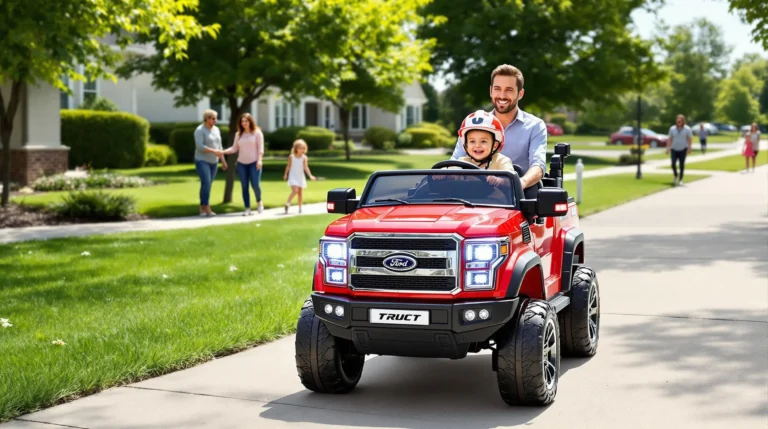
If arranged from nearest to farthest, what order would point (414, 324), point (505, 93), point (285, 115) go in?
point (414, 324), point (505, 93), point (285, 115)

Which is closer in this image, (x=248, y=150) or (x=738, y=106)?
(x=248, y=150)

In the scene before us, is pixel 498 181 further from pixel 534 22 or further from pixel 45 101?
pixel 534 22

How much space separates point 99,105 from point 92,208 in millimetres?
19164

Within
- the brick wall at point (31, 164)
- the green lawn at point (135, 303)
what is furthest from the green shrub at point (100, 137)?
the green lawn at point (135, 303)

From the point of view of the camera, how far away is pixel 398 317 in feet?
19.5

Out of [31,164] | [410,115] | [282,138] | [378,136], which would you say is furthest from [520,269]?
[410,115]

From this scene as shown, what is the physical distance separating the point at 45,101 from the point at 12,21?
1391 centimetres

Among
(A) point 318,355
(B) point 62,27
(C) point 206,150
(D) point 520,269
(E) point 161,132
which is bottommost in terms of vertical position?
(A) point 318,355

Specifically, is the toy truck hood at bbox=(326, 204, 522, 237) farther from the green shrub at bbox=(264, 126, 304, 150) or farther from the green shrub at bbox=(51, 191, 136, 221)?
the green shrub at bbox=(264, 126, 304, 150)

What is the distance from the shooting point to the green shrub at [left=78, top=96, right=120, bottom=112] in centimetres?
3659

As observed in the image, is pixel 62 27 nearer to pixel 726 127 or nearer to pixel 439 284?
pixel 439 284

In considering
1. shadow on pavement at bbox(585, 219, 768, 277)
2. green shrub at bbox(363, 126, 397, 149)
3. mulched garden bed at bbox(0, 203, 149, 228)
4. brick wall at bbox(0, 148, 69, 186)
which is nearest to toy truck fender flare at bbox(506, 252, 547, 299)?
shadow on pavement at bbox(585, 219, 768, 277)

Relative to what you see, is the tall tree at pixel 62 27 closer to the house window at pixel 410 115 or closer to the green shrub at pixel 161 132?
the green shrub at pixel 161 132

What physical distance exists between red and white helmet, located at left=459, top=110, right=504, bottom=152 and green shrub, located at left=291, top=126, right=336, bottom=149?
4687cm
